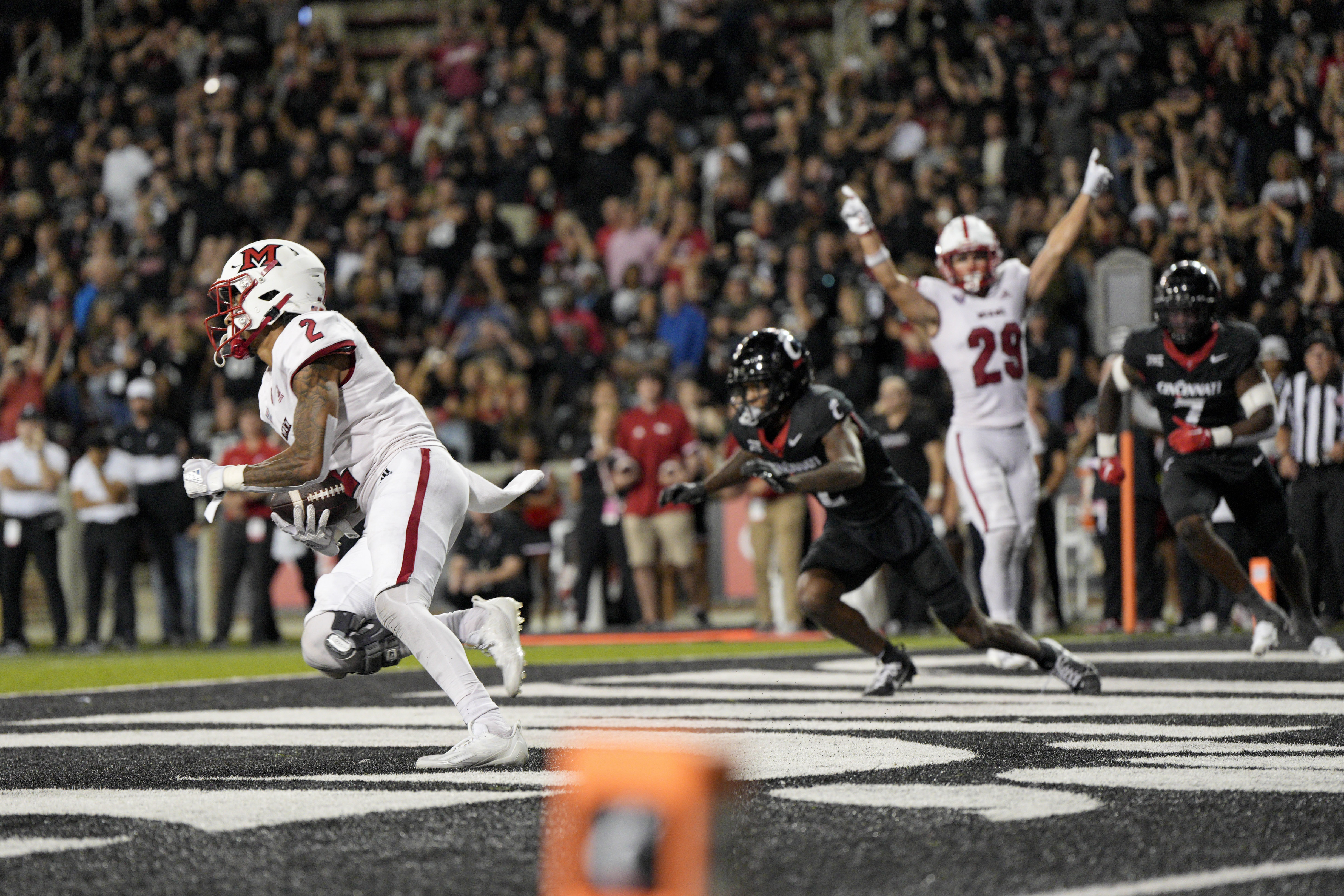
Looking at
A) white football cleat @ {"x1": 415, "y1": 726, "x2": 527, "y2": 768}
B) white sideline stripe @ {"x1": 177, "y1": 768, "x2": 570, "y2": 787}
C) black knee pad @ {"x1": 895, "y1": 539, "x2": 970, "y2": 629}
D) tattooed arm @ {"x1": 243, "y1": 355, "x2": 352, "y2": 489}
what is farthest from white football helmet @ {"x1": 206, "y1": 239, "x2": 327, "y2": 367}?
black knee pad @ {"x1": 895, "y1": 539, "x2": 970, "y2": 629}

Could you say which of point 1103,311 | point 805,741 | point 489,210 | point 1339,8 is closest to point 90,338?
point 489,210

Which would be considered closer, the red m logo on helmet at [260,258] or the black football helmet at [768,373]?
the red m logo on helmet at [260,258]

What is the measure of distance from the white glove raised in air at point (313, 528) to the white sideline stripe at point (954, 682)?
2.90 m

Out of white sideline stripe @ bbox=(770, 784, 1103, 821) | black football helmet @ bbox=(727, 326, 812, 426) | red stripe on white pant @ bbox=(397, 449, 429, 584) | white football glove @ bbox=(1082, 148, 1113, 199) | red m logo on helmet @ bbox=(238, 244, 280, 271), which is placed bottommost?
white sideline stripe @ bbox=(770, 784, 1103, 821)

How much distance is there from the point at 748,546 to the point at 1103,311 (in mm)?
3449

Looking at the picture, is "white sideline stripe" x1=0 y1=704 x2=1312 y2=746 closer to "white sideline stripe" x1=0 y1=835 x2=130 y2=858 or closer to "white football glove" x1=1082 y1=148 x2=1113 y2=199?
"white sideline stripe" x1=0 y1=835 x2=130 y2=858

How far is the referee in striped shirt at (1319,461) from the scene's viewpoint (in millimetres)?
11609

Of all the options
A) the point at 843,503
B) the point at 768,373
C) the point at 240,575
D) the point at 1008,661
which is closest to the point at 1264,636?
the point at 1008,661

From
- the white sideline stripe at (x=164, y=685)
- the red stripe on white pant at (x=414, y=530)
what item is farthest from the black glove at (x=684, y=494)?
the white sideline stripe at (x=164, y=685)

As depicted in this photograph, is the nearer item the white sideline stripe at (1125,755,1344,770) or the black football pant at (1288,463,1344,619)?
the white sideline stripe at (1125,755,1344,770)

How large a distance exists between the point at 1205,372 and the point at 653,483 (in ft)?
20.2

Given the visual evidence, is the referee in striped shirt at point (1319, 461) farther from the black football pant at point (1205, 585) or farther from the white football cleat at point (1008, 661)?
the white football cleat at point (1008, 661)

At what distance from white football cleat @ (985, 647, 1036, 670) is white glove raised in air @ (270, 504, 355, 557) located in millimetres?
3820

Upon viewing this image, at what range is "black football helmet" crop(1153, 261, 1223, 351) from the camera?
830 centimetres
